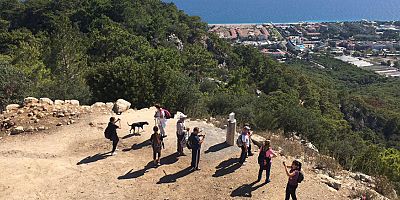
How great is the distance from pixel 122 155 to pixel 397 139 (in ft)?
203

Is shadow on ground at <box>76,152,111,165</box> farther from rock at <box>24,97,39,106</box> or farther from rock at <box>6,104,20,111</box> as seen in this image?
rock at <box>6,104,20,111</box>

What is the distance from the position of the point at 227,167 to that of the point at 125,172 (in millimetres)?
3694

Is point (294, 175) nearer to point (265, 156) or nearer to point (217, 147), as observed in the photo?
point (265, 156)

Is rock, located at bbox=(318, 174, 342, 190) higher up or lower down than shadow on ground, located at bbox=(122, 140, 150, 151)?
lower down

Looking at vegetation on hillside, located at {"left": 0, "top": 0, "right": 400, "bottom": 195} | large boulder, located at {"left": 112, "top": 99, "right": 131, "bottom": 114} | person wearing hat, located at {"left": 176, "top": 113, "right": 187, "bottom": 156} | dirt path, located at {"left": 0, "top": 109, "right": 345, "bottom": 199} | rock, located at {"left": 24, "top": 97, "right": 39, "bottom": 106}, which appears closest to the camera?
dirt path, located at {"left": 0, "top": 109, "right": 345, "bottom": 199}

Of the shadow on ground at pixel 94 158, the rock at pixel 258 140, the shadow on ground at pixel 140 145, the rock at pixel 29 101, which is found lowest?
the shadow on ground at pixel 94 158

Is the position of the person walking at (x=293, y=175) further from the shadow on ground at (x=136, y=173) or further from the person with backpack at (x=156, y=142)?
the shadow on ground at (x=136, y=173)

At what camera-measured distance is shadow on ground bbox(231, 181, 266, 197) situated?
12.6 meters

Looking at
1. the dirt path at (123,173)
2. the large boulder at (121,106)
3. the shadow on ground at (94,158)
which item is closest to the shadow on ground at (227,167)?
the dirt path at (123,173)

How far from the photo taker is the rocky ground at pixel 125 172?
1272cm

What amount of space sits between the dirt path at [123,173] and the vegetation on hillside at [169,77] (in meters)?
5.18

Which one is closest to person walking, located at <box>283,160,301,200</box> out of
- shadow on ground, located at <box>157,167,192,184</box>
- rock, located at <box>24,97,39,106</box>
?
shadow on ground, located at <box>157,167,192,184</box>

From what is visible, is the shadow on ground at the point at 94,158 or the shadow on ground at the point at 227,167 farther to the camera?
the shadow on ground at the point at 94,158

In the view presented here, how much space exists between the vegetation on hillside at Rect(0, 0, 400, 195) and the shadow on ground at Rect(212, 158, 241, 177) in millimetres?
5456
